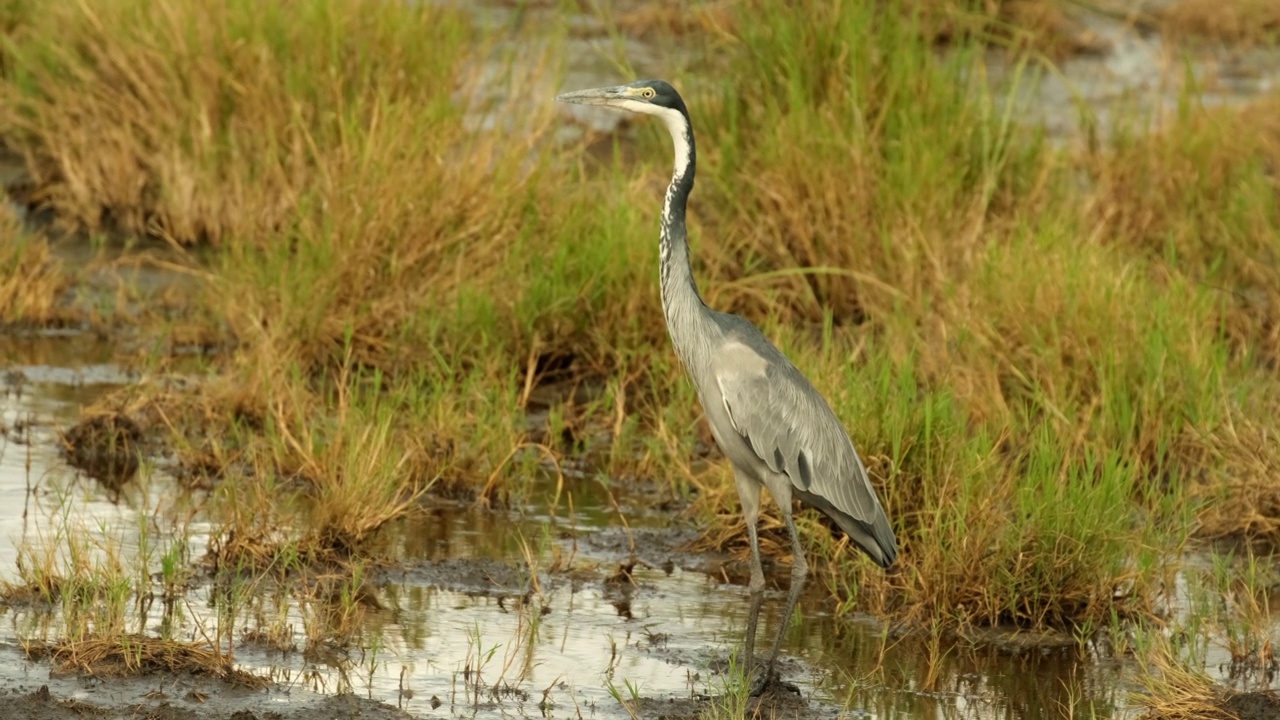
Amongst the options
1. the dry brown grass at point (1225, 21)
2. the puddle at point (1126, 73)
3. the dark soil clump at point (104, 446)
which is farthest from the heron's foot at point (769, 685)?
the dry brown grass at point (1225, 21)

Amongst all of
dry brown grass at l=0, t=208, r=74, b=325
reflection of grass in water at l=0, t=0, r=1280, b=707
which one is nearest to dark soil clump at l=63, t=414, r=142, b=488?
reflection of grass in water at l=0, t=0, r=1280, b=707

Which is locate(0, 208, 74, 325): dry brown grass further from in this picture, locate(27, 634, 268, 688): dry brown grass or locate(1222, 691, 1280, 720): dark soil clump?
locate(1222, 691, 1280, 720): dark soil clump

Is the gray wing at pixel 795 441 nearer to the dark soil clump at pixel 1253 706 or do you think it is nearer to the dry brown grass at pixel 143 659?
the dark soil clump at pixel 1253 706

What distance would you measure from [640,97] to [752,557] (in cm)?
141

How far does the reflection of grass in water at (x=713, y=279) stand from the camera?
5.95 meters

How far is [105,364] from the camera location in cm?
797

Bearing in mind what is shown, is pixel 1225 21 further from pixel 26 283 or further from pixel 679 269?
pixel 679 269

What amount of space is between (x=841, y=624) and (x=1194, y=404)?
1939mm

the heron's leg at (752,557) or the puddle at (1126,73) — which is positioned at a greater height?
the puddle at (1126,73)

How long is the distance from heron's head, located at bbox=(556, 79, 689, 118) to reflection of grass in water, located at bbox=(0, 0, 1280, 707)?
1156 mm

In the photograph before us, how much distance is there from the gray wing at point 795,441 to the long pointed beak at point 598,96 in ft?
2.85

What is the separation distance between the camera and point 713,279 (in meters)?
8.11

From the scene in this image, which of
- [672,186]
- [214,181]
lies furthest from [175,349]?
[672,186]

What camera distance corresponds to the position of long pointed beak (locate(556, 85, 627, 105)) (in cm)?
583
